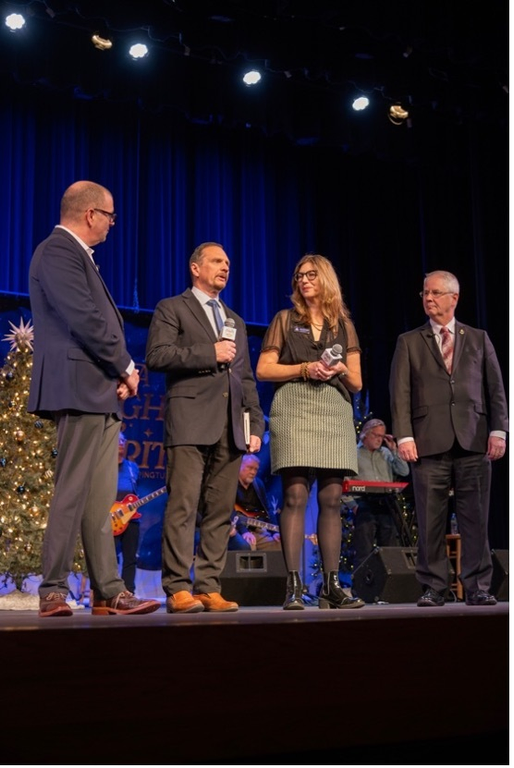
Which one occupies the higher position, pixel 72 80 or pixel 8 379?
pixel 72 80

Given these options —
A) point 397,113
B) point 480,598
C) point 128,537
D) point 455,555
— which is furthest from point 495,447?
point 397,113

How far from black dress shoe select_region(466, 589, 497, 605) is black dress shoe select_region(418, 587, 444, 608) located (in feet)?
0.49

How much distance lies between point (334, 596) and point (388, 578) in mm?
2224

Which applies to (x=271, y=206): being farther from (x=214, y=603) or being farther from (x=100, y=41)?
(x=214, y=603)

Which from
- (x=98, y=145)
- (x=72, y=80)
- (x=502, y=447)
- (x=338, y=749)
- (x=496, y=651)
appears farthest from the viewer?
(x=98, y=145)

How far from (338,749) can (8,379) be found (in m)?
5.54

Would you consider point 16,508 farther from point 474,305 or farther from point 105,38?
point 474,305

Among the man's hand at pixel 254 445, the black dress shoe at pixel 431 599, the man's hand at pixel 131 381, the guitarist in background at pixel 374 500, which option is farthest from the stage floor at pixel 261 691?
the guitarist in background at pixel 374 500

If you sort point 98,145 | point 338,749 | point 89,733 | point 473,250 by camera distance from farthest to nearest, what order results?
point 473,250, point 98,145, point 338,749, point 89,733

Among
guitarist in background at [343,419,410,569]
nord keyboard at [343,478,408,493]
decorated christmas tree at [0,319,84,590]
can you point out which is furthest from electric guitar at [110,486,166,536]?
guitarist in background at [343,419,410,569]

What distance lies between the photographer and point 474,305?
10023 mm

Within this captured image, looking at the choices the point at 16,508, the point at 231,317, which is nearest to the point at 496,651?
the point at 231,317

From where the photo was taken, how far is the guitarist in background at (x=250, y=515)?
7.62m

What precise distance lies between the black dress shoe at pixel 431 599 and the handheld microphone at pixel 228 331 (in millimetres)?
1588
